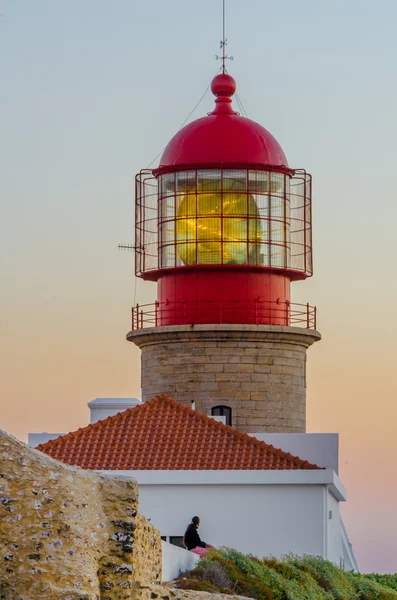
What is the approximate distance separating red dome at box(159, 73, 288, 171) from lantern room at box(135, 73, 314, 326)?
0.06 feet

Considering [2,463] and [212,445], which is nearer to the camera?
[2,463]

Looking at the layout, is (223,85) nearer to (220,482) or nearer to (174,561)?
(220,482)

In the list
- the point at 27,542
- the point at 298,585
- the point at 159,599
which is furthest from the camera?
the point at 298,585

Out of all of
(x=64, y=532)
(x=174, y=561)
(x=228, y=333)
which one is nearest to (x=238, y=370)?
(x=228, y=333)

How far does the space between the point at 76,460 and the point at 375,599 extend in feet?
18.2

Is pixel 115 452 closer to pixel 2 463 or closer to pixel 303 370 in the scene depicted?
pixel 303 370

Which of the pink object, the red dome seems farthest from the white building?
the red dome

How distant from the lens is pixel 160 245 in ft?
97.7

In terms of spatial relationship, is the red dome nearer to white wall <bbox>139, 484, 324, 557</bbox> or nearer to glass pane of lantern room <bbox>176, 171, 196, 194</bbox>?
glass pane of lantern room <bbox>176, 171, 196, 194</bbox>

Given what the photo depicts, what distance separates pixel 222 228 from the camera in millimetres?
29141

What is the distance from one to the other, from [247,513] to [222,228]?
22.2 ft

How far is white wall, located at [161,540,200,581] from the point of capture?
49.1 feet

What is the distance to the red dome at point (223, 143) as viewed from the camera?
29234 mm

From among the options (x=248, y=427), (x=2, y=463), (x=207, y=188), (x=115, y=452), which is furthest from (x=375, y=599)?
(x=2, y=463)
